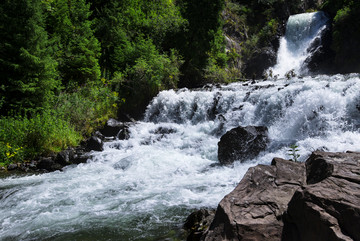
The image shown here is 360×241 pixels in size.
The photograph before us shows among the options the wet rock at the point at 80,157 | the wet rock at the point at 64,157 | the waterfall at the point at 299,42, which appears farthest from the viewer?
the waterfall at the point at 299,42

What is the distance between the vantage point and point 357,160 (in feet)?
9.37

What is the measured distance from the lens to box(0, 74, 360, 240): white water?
451 cm

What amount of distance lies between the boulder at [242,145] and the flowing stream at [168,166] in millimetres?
253

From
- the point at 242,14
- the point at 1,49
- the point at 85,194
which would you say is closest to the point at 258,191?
the point at 85,194

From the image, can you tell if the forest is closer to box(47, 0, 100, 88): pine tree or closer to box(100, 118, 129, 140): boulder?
box(47, 0, 100, 88): pine tree

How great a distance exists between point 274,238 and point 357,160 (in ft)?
4.36

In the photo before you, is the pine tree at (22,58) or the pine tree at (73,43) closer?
the pine tree at (22,58)

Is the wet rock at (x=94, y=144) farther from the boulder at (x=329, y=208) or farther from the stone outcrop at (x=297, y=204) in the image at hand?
the boulder at (x=329, y=208)

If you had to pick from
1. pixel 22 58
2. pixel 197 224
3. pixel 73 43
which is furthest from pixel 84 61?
pixel 197 224

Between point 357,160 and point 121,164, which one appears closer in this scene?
point 357,160

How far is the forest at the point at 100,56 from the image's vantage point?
935 cm

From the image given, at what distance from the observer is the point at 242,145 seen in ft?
24.8

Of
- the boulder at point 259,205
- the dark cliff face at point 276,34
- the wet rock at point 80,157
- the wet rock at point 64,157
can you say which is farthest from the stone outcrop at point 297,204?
the dark cliff face at point 276,34

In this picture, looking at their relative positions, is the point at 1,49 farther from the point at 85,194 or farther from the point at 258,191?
the point at 258,191
